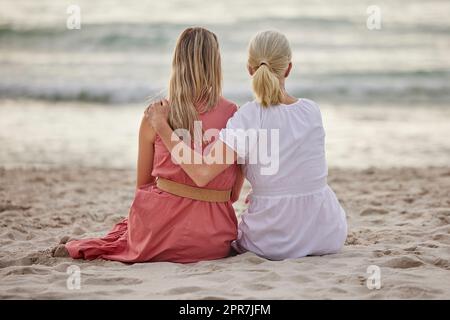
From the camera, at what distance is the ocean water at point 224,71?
905cm

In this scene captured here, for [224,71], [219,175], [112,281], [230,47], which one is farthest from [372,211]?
[230,47]

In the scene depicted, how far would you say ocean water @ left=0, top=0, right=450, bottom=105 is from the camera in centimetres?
1380

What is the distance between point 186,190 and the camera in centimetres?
409

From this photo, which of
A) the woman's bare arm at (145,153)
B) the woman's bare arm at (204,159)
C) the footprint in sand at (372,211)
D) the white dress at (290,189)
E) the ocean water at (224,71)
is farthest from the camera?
the ocean water at (224,71)

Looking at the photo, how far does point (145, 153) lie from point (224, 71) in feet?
36.4

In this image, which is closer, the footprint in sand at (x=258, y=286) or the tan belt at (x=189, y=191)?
the footprint in sand at (x=258, y=286)

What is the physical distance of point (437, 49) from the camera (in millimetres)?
16031

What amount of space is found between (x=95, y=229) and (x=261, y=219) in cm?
164

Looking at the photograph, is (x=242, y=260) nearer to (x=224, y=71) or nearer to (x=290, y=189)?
(x=290, y=189)

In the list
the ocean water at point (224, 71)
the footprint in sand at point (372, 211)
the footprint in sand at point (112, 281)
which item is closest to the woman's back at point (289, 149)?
the footprint in sand at point (112, 281)

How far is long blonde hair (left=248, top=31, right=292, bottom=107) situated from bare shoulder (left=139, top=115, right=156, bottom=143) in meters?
0.63

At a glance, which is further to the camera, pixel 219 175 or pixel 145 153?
pixel 145 153

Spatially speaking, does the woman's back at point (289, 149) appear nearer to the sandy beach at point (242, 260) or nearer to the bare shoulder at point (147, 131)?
the sandy beach at point (242, 260)

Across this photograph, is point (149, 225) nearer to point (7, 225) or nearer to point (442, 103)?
point (7, 225)
